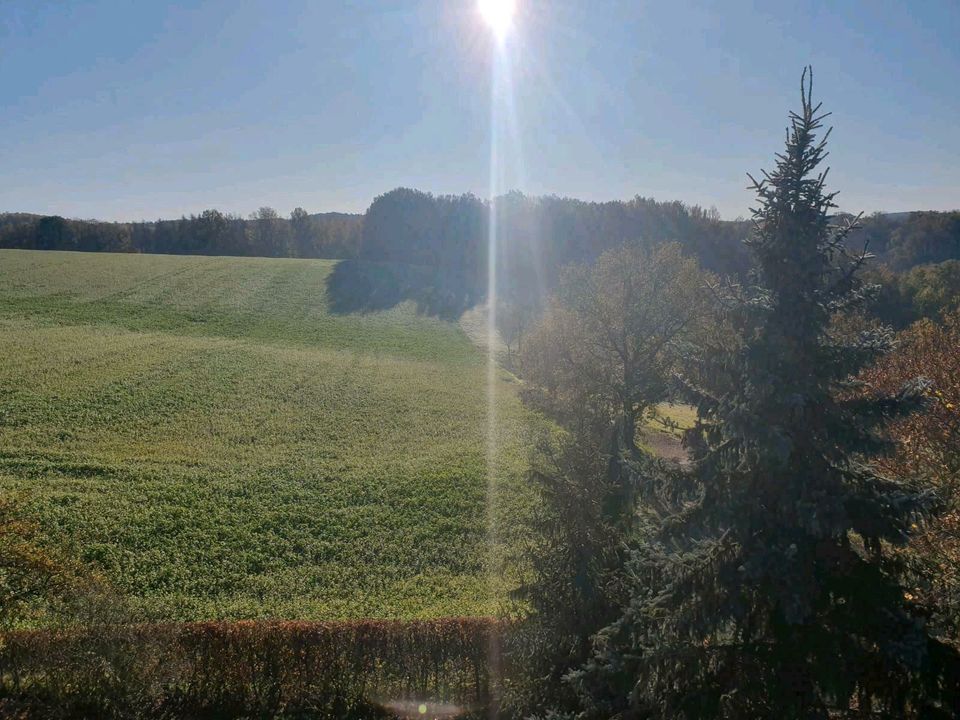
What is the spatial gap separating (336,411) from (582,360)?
47.4 feet

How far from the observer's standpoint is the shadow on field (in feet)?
218

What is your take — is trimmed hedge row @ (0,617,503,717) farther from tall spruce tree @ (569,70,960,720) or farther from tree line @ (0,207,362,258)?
tree line @ (0,207,362,258)

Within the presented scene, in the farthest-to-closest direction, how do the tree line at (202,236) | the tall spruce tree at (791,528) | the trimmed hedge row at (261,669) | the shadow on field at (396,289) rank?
the tree line at (202,236) < the shadow on field at (396,289) < the trimmed hedge row at (261,669) < the tall spruce tree at (791,528)

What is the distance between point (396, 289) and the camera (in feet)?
241

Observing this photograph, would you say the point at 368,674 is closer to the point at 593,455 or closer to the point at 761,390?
the point at 593,455

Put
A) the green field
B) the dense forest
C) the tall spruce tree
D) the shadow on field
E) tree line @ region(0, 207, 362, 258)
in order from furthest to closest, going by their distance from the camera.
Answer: tree line @ region(0, 207, 362, 258)
the dense forest
the shadow on field
the green field
the tall spruce tree

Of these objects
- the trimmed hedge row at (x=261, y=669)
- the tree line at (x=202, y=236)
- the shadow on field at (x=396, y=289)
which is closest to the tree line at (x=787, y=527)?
the trimmed hedge row at (x=261, y=669)

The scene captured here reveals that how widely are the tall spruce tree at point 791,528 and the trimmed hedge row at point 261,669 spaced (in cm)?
676

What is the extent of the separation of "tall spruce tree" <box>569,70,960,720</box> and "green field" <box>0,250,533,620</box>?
11672mm

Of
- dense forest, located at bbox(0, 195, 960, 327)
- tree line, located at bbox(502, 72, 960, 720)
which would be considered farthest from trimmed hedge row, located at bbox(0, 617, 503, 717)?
dense forest, located at bbox(0, 195, 960, 327)

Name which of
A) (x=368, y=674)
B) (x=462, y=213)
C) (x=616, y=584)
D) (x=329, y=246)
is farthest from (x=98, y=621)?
(x=329, y=246)

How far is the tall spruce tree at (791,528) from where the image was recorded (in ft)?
23.6

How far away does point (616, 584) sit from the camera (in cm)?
1150

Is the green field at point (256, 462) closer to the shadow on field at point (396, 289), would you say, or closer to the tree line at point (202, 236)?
the shadow on field at point (396, 289)
